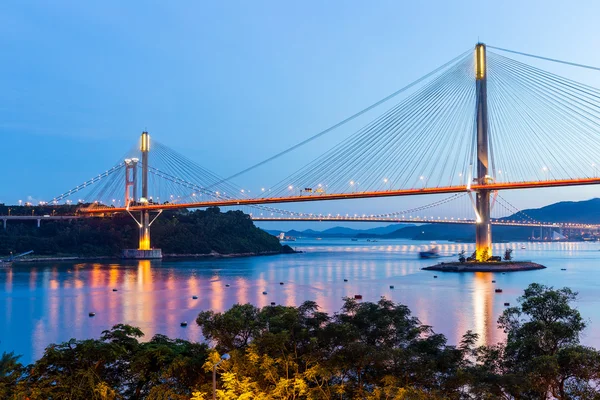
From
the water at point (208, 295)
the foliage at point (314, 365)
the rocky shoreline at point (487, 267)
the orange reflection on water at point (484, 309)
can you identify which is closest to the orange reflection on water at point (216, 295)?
the water at point (208, 295)

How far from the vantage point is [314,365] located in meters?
7.21

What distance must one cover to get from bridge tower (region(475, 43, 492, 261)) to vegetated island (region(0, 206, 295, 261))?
26.1 metres

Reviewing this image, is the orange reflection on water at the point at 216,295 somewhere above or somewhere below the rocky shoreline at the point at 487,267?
below

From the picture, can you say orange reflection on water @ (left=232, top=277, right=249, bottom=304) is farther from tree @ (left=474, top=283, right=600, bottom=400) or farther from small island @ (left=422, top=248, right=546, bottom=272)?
tree @ (left=474, top=283, right=600, bottom=400)

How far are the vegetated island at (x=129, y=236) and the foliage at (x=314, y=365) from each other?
4259 centimetres

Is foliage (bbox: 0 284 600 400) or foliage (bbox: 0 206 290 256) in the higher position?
foliage (bbox: 0 206 290 256)

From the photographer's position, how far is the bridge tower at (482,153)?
102 ft

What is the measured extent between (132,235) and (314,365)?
49683mm

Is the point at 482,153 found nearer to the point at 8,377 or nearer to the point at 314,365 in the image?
the point at 314,365

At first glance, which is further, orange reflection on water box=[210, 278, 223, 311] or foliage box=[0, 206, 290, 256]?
foliage box=[0, 206, 290, 256]

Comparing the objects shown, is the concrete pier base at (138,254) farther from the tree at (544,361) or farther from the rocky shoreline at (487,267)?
the tree at (544,361)

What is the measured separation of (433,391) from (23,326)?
14059 millimetres

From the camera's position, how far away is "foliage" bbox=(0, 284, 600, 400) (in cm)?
682

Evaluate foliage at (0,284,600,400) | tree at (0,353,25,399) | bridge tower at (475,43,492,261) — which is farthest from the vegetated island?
foliage at (0,284,600,400)
